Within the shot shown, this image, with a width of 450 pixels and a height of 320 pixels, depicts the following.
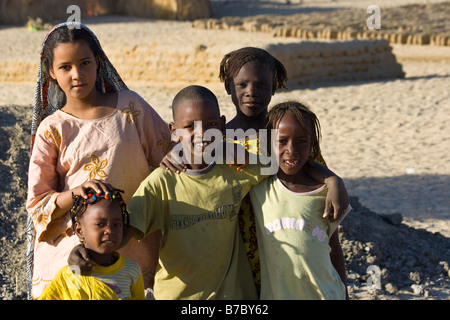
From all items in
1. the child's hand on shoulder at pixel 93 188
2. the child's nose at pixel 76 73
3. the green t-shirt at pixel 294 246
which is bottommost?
the green t-shirt at pixel 294 246

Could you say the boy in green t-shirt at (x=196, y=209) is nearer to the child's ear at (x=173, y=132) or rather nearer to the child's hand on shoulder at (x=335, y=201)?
the child's ear at (x=173, y=132)

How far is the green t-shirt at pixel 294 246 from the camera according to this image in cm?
270

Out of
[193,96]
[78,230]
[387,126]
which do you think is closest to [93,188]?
[78,230]

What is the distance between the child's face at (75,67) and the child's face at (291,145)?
80 cm

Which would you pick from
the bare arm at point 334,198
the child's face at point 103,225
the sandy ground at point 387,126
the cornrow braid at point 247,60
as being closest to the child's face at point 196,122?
the child's face at point 103,225

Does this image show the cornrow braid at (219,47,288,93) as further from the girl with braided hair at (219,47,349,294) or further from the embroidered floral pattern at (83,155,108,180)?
the embroidered floral pattern at (83,155,108,180)

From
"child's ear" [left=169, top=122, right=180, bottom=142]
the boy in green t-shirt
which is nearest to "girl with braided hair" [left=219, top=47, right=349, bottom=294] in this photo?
the boy in green t-shirt

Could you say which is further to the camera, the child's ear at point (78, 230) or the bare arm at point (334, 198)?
the bare arm at point (334, 198)

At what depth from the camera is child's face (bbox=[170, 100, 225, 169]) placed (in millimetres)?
2639

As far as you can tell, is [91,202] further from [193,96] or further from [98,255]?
[193,96]

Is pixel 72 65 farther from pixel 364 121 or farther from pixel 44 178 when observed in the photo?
pixel 364 121

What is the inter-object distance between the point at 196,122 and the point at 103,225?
53 cm

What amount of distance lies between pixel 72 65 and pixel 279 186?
968mm

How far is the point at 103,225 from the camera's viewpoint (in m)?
2.47
